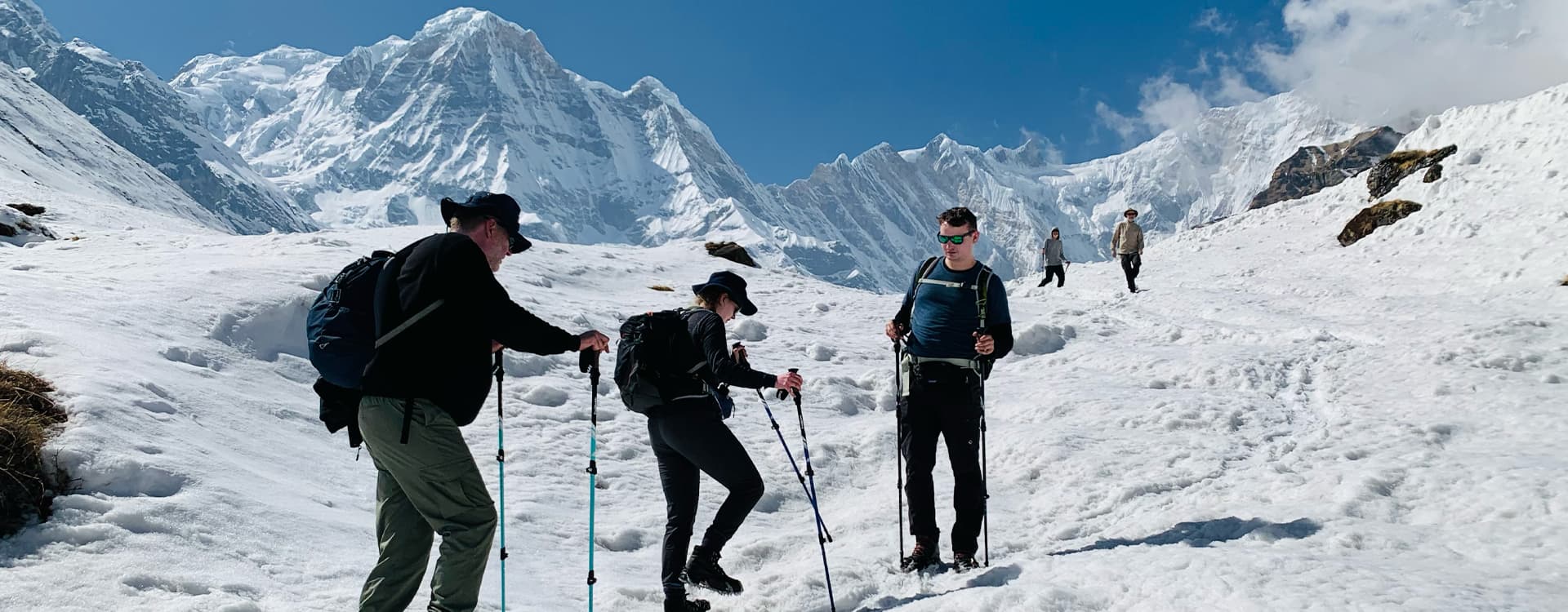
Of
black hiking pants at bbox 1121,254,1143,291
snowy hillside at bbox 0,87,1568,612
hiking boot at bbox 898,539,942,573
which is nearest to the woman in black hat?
snowy hillside at bbox 0,87,1568,612

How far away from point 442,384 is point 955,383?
3260 millimetres

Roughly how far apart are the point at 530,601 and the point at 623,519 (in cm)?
207

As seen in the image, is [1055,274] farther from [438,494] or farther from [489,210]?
[438,494]

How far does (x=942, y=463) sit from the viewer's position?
8.58m

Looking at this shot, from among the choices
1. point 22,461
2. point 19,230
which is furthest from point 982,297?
point 19,230

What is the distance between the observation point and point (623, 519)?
24.2 feet

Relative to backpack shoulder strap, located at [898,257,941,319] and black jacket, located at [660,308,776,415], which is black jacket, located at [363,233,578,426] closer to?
black jacket, located at [660,308,776,415]

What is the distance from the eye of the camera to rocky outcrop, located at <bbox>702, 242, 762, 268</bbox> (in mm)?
29984

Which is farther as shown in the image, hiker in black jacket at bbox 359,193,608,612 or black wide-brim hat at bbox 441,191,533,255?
black wide-brim hat at bbox 441,191,533,255

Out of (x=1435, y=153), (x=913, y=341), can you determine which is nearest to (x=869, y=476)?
(x=913, y=341)

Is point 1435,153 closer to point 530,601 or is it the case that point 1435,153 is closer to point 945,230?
point 945,230

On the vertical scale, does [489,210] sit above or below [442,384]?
above

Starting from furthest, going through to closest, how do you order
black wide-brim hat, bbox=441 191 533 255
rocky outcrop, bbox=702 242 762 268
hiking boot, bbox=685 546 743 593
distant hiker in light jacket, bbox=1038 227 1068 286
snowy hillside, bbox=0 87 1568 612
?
rocky outcrop, bbox=702 242 762 268
distant hiker in light jacket, bbox=1038 227 1068 286
hiking boot, bbox=685 546 743 593
snowy hillside, bbox=0 87 1568 612
black wide-brim hat, bbox=441 191 533 255

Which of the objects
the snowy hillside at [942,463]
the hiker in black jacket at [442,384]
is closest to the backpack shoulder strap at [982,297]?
the snowy hillside at [942,463]
